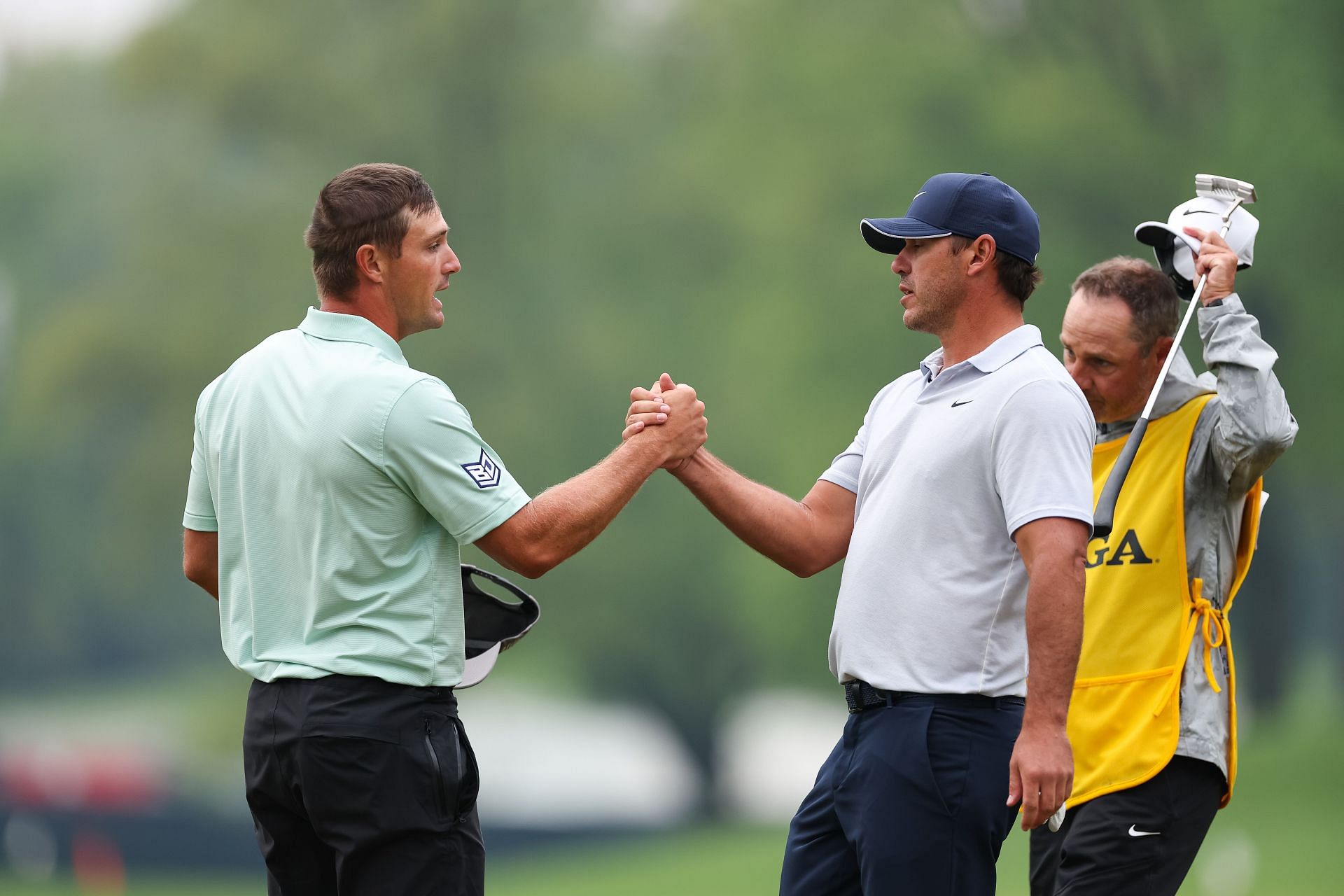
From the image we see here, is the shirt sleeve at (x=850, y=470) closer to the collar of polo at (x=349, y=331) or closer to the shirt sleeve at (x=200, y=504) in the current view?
the collar of polo at (x=349, y=331)

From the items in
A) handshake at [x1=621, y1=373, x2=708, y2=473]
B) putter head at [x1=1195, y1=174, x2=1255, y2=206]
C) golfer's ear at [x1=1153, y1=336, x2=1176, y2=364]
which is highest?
putter head at [x1=1195, y1=174, x2=1255, y2=206]

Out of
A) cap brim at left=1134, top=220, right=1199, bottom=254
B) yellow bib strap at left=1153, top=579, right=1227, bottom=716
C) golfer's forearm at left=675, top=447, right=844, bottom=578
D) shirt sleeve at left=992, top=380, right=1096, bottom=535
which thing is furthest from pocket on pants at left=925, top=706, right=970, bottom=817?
cap brim at left=1134, top=220, right=1199, bottom=254

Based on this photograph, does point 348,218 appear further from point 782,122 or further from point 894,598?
point 782,122

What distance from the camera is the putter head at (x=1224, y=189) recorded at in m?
3.68

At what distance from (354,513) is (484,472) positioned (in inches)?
9.8

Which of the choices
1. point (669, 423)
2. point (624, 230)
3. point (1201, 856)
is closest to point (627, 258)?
point (624, 230)

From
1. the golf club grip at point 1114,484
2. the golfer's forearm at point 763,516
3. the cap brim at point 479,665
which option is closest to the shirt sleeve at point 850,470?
the golfer's forearm at point 763,516

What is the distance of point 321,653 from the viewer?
8.96 ft

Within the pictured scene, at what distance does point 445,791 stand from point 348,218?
1.13 m

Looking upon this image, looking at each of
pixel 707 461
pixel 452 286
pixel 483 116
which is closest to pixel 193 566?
pixel 707 461

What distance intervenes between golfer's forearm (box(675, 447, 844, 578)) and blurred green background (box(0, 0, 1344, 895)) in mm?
9195

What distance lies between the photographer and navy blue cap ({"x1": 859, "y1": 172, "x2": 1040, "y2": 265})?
3119mm

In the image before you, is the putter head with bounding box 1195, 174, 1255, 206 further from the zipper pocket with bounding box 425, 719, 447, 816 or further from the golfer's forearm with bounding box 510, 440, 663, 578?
the zipper pocket with bounding box 425, 719, 447, 816

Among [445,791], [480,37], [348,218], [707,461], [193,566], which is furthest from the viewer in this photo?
[480,37]
